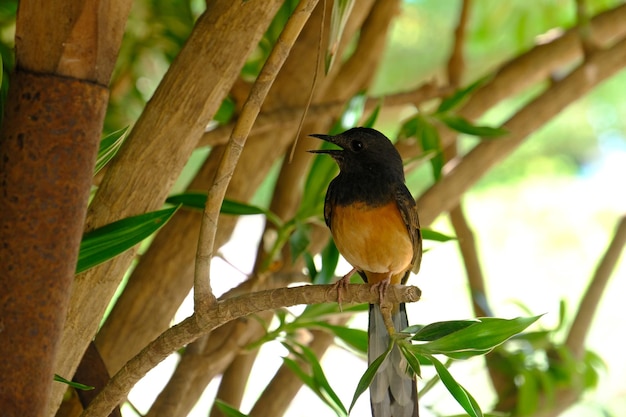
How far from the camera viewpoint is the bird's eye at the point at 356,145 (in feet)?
5.32

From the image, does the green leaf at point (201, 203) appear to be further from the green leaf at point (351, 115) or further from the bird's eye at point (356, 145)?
Answer: the green leaf at point (351, 115)

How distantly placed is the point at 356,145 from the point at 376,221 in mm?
177

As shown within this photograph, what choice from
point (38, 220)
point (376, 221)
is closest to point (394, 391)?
point (376, 221)

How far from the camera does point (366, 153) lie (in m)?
1.62

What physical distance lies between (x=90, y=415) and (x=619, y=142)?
11.3ft

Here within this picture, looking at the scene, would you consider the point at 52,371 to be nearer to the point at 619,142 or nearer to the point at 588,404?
the point at 588,404

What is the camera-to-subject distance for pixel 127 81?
2.48 metres

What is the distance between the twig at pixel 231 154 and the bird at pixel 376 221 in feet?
1.22

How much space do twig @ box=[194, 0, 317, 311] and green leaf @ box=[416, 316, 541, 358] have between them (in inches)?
13.5

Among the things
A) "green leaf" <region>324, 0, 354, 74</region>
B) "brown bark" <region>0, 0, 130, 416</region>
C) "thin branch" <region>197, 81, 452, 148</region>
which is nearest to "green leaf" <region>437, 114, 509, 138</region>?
"thin branch" <region>197, 81, 452, 148</region>

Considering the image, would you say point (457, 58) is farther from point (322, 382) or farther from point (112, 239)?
point (112, 239)

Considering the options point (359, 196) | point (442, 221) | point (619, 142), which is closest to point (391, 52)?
point (442, 221)

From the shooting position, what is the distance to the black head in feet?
5.27

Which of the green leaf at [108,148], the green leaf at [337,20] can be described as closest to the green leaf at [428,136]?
the green leaf at [337,20]
